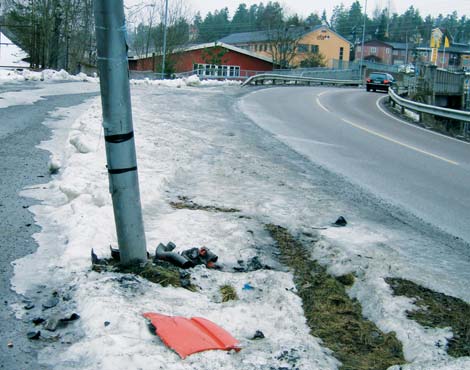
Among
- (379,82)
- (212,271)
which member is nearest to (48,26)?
(379,82)

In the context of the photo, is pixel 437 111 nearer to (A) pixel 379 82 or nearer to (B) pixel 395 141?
(B) pixel 395 141

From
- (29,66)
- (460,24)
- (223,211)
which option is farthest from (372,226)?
(460,24)

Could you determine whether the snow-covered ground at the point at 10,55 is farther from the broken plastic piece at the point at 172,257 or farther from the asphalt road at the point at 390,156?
the broken plastic piece at the point at 172,257

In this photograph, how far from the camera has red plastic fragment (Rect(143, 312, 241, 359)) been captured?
3.06m

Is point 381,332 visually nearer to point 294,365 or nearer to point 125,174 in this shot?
point 294,365

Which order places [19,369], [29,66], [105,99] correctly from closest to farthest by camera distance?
[19,369], [105,99], [29,66]

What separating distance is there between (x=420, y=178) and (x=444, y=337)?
21.3ft

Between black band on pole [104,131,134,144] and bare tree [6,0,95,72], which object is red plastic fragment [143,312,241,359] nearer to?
black band on pole [104,131,134,144]

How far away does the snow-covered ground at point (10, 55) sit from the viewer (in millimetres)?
34781

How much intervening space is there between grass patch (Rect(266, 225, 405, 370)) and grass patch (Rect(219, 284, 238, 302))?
0.50m

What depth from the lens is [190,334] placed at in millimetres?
3191

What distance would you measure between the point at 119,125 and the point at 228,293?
1422 millimetres

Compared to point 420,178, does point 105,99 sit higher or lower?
higher

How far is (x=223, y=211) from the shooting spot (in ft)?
20.3
